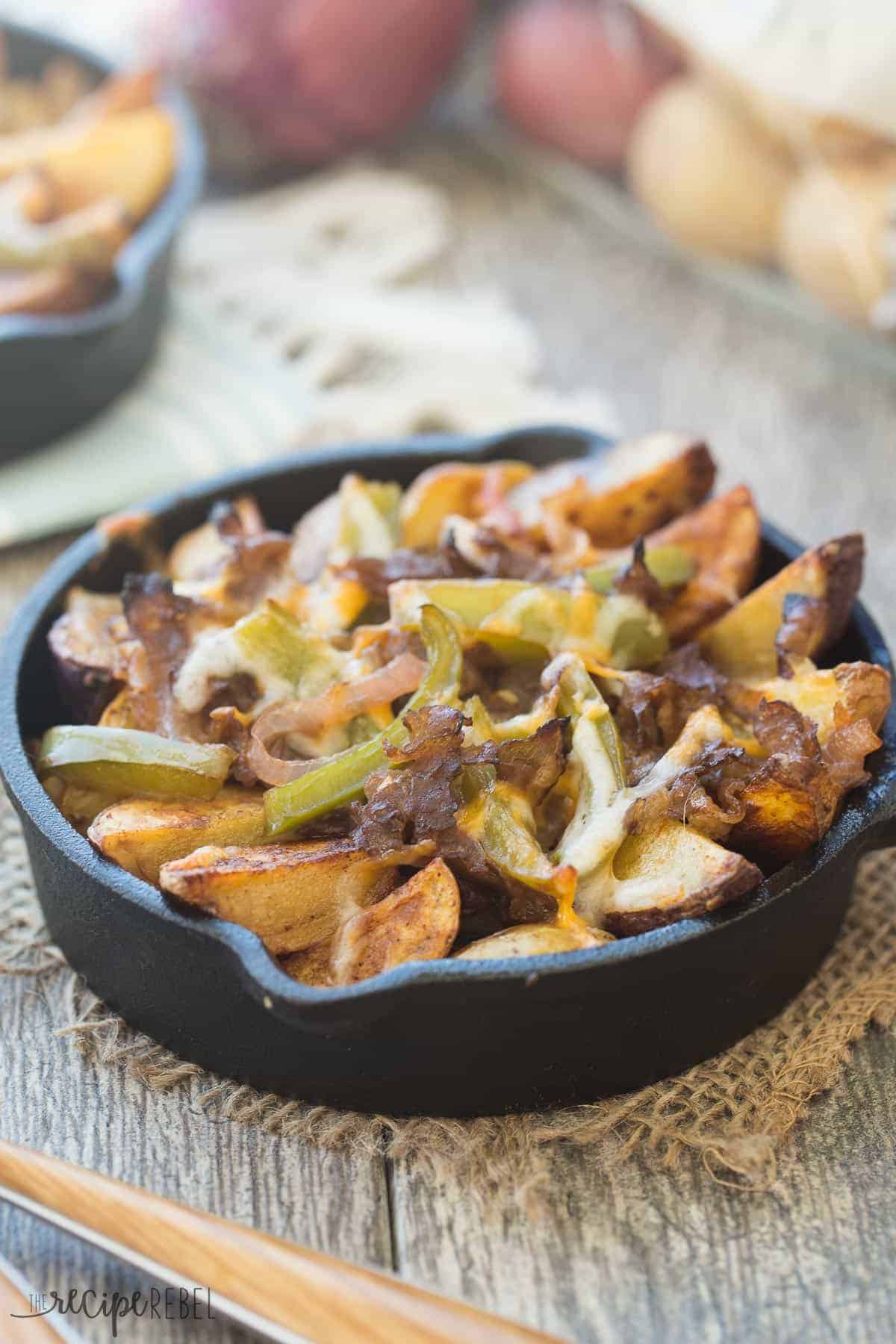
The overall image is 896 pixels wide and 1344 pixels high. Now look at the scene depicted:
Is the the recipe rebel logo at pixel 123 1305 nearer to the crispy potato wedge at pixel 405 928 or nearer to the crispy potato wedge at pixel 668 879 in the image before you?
the crispy potato wedge at pixel 405 928

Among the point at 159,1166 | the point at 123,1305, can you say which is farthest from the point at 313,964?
the point at 123,1305

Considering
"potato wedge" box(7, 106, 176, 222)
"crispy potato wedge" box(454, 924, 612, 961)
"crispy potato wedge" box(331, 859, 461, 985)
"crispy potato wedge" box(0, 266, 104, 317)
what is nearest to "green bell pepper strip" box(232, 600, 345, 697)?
"crispy potato wedge" box(331, 859, 461, 985)

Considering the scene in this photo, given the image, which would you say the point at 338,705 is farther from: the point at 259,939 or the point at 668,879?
the point at 668,879

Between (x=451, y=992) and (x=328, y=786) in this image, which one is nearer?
(x=451, y=992)

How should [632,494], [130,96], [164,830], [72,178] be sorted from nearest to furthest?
[164,830] < [632,494] < [72,178] < [130,96]

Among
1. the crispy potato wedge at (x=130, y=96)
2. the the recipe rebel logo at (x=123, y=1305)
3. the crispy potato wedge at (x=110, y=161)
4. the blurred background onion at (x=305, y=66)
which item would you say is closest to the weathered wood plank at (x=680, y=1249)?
the the recipe rebel logo at (x=123, y=1305)

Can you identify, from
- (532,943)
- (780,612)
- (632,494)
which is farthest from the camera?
(632,494)

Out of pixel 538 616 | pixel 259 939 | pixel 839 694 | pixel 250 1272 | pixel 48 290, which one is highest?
pixel 839 694
